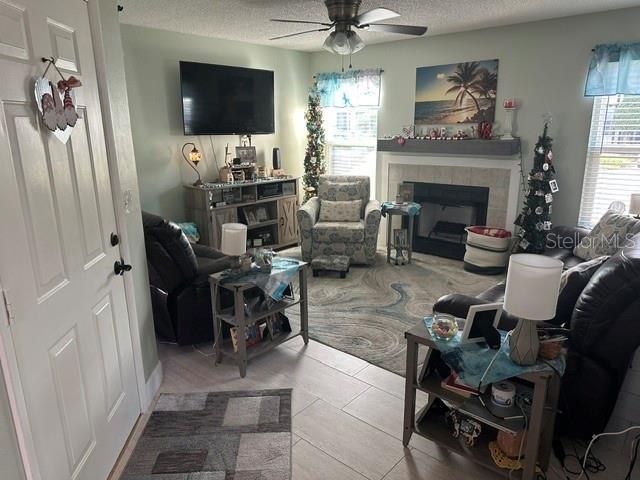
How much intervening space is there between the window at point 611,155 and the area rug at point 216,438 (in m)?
3.70

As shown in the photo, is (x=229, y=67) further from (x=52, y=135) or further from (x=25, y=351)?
(x=25, y=351)

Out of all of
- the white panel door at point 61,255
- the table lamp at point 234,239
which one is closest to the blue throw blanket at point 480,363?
the table lamp at point 234,239

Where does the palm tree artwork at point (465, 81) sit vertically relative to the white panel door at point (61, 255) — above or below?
above

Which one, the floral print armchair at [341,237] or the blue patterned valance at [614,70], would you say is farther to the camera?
the floral print armchair at [341,237]

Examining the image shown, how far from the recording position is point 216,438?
7.45 feet

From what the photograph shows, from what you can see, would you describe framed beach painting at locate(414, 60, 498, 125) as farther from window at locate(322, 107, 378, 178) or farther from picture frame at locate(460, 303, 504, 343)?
picture frame at locate(460, 303, 504, 343)

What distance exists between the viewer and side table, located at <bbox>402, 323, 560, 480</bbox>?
5.68 feet

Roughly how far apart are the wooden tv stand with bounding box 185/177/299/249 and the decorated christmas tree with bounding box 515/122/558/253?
2874mm

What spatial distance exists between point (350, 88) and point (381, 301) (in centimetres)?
319

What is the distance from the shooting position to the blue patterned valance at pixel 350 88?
224 inches

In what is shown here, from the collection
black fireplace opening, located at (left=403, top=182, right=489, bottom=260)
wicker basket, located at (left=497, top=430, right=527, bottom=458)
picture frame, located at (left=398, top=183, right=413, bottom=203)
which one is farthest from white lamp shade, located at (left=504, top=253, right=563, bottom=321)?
picture frame, located at (left=398, top=183, right=413, bottom=203)

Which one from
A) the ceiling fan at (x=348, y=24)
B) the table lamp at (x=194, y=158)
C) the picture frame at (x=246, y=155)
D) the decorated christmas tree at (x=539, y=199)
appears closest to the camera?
the ceiling fan at (x=348, y=24)

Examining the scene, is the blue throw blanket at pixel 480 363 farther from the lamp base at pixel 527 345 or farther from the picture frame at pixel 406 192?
the picture frame at pixel 406 192

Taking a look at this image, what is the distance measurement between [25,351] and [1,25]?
3.34ft
